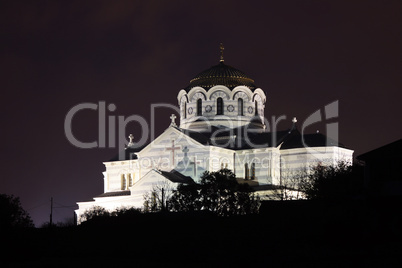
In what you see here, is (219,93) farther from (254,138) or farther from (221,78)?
(254,138)

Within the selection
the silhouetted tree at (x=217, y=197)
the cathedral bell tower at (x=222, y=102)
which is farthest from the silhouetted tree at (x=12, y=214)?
the cathedral bell tower at (x=222, y=102)

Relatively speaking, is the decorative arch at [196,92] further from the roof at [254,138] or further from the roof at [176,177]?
the roof at [176,177]

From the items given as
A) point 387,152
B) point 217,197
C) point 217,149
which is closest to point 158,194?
point 217,149

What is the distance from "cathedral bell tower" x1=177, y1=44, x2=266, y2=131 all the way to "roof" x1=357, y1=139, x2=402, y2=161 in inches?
1333

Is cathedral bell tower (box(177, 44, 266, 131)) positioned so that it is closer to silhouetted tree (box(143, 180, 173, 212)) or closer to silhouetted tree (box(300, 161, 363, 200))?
silhouetted tree (box(143, 180, 173, 212))

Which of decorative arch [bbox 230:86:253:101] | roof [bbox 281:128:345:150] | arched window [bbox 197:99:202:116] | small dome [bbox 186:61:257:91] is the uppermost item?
small dome [bbox 186:61:257:91]

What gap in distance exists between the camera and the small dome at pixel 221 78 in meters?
83.4

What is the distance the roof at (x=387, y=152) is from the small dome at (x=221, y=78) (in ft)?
113

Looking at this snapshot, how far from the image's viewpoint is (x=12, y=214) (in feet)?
193

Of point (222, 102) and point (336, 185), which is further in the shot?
point (222, 102)

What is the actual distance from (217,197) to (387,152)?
18110 millimetres

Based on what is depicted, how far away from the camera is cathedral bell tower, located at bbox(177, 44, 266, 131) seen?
8269 centimetres

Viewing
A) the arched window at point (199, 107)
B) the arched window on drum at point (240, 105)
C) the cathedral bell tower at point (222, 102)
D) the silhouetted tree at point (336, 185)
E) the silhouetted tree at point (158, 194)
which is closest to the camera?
the silhouetted tree at point (336, 185)

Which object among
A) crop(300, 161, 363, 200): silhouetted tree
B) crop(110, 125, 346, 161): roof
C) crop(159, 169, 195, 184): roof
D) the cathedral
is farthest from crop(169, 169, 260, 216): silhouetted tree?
crop(110, 125, 346, 161): roof
